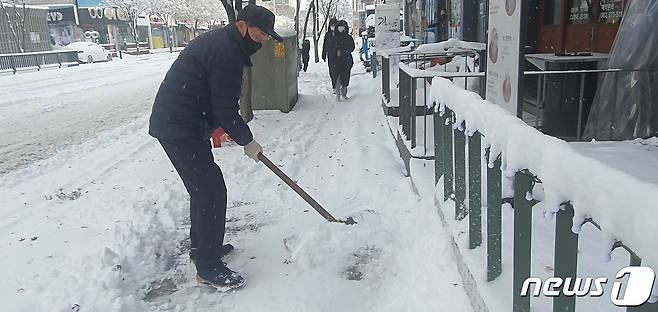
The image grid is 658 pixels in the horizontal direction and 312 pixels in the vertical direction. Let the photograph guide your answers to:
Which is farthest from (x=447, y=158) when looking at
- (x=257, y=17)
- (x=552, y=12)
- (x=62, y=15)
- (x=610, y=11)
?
(x=62, y=15)

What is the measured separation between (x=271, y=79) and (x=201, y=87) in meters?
6.97

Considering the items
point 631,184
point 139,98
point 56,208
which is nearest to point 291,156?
point 56,208

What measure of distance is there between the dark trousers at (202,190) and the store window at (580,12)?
6041 millimetres

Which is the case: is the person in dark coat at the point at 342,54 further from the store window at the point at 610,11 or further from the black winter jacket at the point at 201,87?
the black winter jacket at the point at 201,87

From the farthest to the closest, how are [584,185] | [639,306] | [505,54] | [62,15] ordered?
1. [62,15]
2. [505,54]
3. [584,185]
4. [639,306]

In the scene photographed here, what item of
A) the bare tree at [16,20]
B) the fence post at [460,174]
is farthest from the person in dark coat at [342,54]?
the bare tree at [16,20]

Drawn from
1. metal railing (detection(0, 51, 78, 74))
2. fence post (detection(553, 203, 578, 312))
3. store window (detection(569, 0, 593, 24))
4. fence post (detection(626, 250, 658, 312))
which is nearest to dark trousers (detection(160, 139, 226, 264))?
fence post (detection(553, 203, 578, 312))

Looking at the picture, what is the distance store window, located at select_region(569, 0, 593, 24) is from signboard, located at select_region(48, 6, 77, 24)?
5179 cm

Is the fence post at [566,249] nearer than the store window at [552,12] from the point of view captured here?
Yes

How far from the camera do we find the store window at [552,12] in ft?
27.8

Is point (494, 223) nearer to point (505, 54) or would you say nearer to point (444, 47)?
point (505, 54)

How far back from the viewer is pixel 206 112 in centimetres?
→ 361

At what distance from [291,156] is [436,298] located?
13.8 feet

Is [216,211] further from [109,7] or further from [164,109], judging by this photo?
[109,7]
